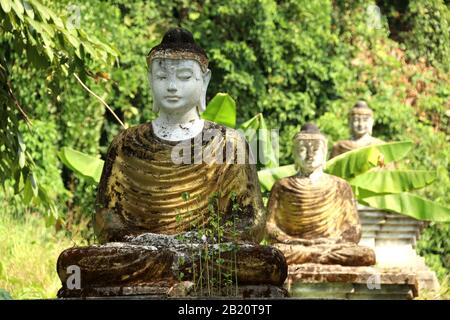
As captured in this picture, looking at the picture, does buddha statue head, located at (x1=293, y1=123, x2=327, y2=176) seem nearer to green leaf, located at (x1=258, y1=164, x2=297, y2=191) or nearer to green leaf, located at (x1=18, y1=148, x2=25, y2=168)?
green leaf, located at (x1=258, y1=164, x2=297, y2=191)

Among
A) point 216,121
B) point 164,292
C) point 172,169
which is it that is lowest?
point 164,292

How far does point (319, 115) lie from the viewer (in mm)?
21953

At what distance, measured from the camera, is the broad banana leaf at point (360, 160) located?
16.1 meters

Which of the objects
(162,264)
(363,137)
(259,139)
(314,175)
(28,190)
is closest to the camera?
(162,264)

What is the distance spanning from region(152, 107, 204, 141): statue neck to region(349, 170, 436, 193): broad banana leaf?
641cm

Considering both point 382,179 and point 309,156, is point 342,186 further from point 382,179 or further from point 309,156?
point 382,179

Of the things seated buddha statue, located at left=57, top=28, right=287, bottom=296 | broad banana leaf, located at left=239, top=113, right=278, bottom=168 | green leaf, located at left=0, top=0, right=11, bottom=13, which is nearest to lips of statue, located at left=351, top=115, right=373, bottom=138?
broad banana leaf, located at left=239, top=113, right=278, bottom=168

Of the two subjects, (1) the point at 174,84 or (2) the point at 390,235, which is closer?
(1) the point at 174,84

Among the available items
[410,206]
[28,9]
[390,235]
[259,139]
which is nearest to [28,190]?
[28,9]

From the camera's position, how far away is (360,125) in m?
Result: 18.6

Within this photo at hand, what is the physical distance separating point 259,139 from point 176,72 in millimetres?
6727

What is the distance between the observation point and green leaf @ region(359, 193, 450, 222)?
16.5m
